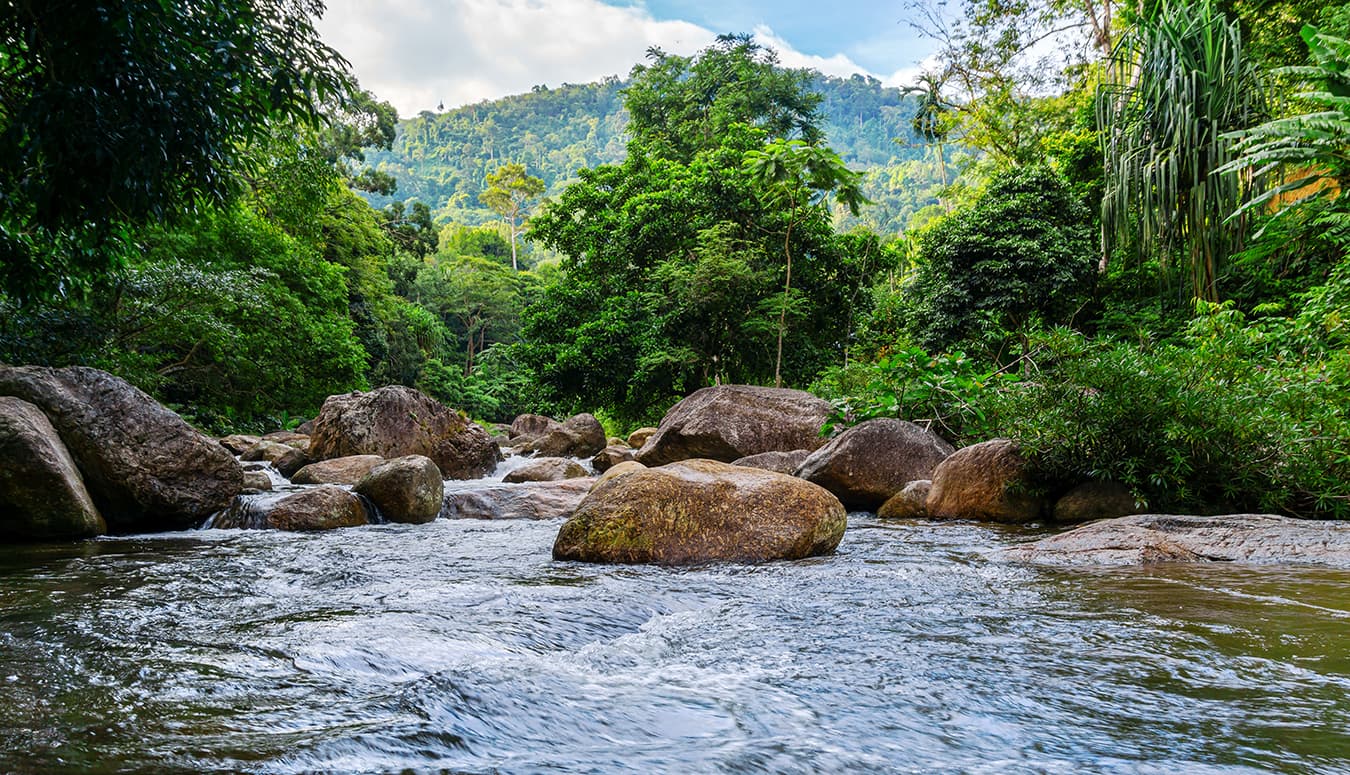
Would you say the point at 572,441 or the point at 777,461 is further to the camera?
the point at 572,441

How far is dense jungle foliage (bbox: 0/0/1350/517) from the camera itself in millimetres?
5039

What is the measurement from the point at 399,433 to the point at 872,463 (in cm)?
692

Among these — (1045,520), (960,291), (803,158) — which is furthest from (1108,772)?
(960,291)

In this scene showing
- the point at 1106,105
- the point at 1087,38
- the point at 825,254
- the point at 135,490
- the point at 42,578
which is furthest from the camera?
the point at 1087,38

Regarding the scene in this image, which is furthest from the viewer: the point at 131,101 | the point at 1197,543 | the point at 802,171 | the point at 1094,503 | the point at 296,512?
the point at 802,171

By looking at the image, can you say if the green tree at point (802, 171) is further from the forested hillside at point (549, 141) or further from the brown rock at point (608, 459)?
the forested hillside at point (549, 141)

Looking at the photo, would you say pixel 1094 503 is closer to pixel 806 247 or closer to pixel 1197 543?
pixel 1197 543

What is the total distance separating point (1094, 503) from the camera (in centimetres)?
652

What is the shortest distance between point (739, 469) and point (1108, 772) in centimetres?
384

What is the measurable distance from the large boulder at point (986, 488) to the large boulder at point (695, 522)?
7.36ft

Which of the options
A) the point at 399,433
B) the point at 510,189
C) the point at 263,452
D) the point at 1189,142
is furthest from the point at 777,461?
the point at 510,189

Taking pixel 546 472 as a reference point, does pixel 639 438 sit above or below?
above

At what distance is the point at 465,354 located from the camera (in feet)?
138

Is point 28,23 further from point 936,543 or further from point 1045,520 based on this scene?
point 1045,520
